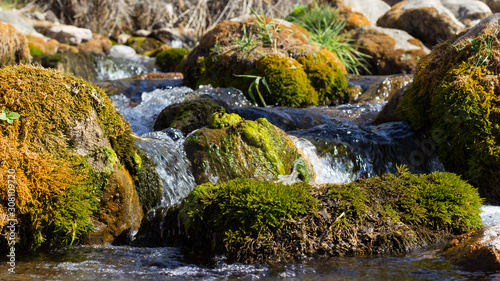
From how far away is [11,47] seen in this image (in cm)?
1048

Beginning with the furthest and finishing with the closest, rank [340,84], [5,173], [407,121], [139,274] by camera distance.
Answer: [340,84], [407,121], [5,173], [139,274]

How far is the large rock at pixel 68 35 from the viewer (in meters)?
17.4

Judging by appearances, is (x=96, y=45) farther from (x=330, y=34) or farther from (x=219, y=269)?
(x=219, y=269)

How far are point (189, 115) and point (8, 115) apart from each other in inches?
127

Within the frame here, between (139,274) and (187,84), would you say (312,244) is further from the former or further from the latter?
(187,84)

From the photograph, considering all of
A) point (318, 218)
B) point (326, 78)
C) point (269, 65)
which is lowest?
point (318, 218)

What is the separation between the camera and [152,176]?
14.9 feet

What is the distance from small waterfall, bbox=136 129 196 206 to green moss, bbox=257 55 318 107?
4008 mm

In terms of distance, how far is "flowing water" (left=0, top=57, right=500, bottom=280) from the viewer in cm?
295

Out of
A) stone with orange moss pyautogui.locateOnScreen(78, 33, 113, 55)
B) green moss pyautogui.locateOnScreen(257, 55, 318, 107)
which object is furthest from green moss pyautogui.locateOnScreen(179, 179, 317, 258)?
stone with orange moss pyautogui.locateOnScreen(78, 33, 113, 55)

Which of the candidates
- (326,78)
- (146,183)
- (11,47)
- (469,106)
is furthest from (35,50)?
(469,106)

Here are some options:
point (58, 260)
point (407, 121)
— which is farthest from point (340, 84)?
point (58, 260)

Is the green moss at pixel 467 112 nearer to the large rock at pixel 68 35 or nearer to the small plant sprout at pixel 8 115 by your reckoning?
the small plant sprout at pixel 8 115

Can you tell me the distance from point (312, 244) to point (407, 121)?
12.8 feet
